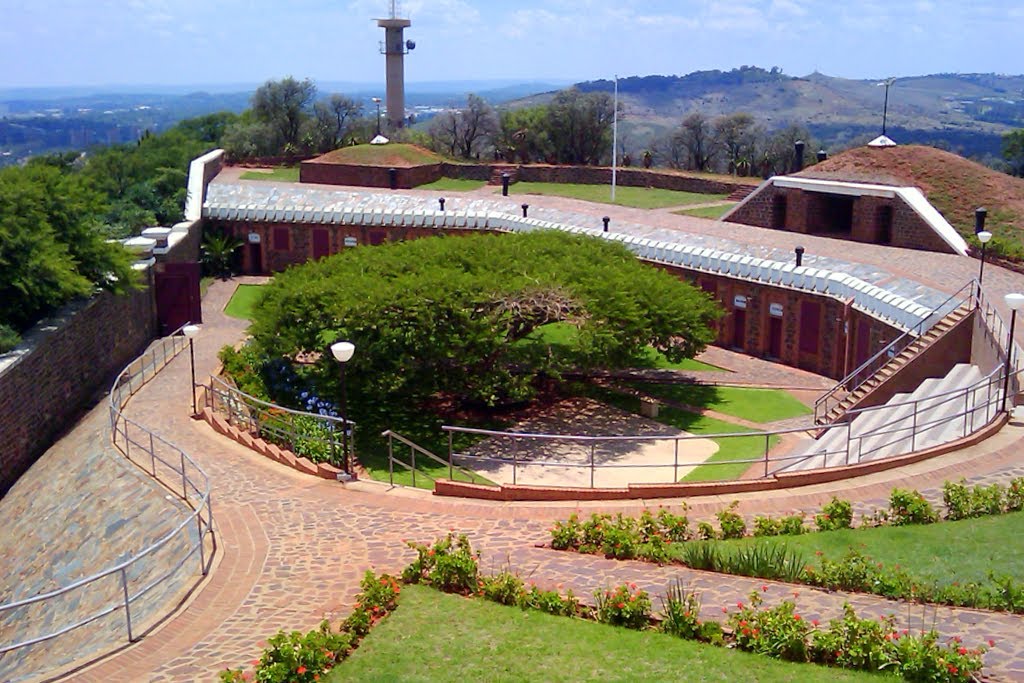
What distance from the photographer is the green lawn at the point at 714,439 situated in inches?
800

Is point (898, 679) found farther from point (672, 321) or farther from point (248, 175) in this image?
point (248, 175)

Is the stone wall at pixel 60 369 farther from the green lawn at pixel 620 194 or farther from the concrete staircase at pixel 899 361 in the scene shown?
the green lawn at pixel 620 194

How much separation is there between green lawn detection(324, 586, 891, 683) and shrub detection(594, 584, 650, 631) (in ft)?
0.45

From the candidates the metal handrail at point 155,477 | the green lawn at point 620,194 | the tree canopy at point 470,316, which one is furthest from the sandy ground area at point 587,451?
the green lawn at point 620,194

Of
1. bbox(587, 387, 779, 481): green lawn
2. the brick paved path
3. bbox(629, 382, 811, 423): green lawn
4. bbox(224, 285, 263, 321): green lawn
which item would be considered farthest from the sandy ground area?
bbox(224, 285, 263, 321): green lawn

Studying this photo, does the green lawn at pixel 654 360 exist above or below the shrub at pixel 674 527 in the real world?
below

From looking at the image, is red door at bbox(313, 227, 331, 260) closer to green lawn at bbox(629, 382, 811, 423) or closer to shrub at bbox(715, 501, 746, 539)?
green lawn at bbox(629, 382, 811, 423)

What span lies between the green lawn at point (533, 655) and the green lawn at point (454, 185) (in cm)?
3522

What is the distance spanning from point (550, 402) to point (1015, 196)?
17954mm

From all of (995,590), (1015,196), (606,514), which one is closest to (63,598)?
(606,514)

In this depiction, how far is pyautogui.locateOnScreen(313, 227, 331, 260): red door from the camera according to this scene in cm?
3909

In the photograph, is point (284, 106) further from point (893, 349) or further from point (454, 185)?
point (893, 349)

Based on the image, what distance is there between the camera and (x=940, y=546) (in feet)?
40.2

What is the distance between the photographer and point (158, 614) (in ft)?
39.7
